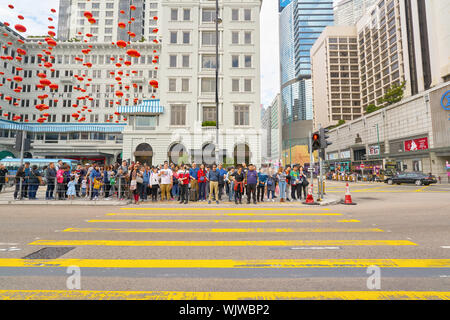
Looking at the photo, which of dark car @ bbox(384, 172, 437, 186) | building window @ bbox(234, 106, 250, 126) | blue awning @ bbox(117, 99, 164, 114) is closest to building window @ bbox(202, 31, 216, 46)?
building window @ bbox(234, 106, 250, 126)

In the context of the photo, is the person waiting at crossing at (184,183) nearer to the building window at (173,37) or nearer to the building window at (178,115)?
the building window at (178,115)

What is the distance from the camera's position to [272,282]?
3361 millimetres

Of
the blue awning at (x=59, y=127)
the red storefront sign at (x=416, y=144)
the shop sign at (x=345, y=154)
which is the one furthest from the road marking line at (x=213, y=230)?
the shop sign at (x=345, y=154)

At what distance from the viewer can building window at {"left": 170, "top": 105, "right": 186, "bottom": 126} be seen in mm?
31031

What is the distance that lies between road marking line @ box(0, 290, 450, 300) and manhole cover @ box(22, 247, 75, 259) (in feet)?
4.79

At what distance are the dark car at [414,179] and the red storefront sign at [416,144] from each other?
9410 mm

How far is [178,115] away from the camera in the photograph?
1227 inches

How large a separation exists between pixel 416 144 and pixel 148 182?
38572 millimetres

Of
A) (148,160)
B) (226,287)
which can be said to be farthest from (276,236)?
(148,160)

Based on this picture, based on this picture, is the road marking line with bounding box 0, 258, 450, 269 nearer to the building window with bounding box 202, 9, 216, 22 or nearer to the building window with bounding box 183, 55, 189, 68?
the building window with bounding box 183, 55, 189, 68

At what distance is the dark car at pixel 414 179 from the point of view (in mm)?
25438

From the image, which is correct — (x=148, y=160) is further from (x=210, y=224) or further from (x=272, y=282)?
(x=272, y=282)

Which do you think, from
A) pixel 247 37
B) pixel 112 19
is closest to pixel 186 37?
→ pixel 247 37
